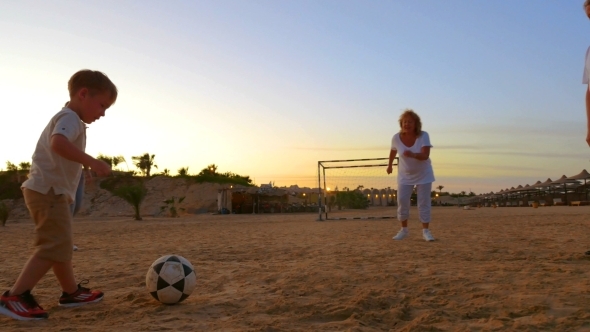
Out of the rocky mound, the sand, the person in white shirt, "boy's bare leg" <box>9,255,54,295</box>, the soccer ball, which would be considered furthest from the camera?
the rocky mound

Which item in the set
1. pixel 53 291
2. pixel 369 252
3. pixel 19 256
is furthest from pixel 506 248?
pixel 19 256

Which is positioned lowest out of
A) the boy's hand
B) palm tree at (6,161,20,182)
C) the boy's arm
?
the boy's hand

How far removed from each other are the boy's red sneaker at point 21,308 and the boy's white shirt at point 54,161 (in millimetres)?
655

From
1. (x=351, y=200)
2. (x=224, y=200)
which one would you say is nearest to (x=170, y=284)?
(x=224, y=200)

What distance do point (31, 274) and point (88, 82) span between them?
1.29 metres

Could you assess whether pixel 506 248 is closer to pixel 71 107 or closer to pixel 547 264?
pixel 547 264

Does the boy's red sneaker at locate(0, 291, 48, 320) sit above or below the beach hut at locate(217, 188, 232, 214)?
below

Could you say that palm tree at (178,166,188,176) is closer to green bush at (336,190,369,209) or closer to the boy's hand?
green bush at (336,190,369,209)

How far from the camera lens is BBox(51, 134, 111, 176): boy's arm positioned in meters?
2.98

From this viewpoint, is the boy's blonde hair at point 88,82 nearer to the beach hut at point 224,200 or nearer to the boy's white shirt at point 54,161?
the boy's white shirt at point 54,161

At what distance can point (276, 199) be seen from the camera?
4216cm

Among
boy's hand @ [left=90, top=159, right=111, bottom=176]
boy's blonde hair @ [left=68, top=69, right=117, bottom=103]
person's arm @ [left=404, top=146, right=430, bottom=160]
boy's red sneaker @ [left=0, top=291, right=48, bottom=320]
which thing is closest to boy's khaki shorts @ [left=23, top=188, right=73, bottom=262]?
boy's red sneaker @ [left=0, top=291, right=48, bottom=320]

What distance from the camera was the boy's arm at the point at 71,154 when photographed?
2982 millimetres

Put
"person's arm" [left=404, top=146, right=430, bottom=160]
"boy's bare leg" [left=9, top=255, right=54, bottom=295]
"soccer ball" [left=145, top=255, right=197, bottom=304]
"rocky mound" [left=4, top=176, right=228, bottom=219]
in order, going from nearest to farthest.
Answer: "boy's bare leg" [left=9, top=255, right=54, bottom=295]
"soccer ball" [left=145, top=255, right=197, bottom=304]
"person's arm" [left=404, top=146, right=430, bottom=160]
"rocky mound" [left=4, top=176, right=228, bottom=219]
